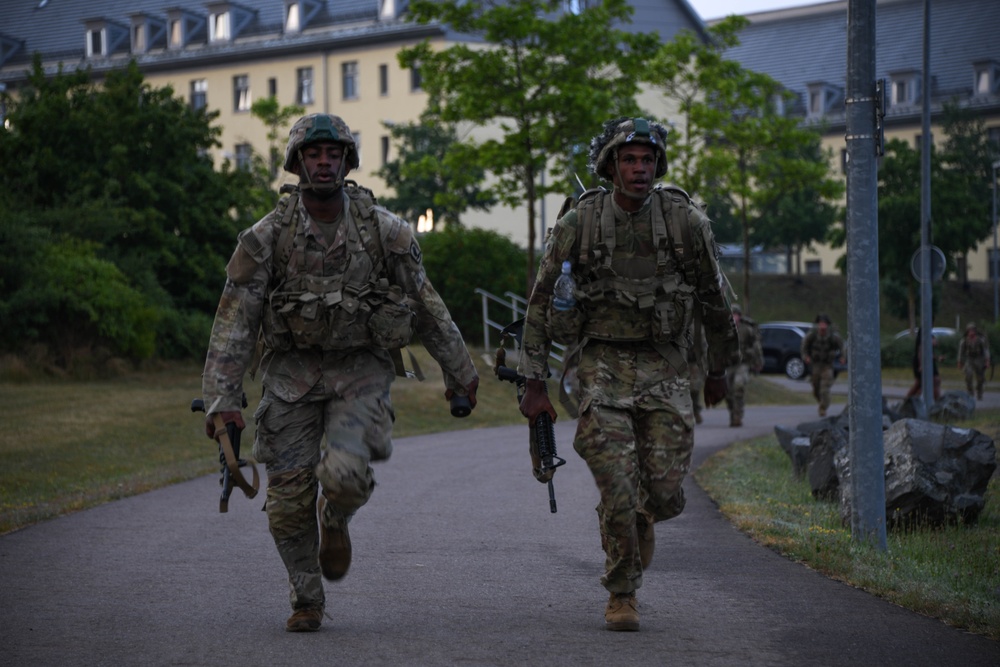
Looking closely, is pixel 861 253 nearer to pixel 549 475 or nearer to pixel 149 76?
pixel 549 475

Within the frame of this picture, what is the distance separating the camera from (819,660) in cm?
526

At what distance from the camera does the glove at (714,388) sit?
6625 mm

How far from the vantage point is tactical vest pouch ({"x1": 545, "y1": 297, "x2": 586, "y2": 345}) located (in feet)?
20.7

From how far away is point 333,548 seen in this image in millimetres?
6047

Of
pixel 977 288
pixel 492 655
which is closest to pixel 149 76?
pixel 977 288

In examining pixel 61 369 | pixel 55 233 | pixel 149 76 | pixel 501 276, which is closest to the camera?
pixel 61 369

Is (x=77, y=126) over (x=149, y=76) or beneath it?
beneath

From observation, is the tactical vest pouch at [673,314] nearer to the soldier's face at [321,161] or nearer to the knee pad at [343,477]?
the knee pad at [343,477]

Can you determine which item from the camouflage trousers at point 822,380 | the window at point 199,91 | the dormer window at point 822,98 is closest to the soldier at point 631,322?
the camouflage trousers at point 822,380

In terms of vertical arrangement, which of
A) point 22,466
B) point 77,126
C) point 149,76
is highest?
point 149,76

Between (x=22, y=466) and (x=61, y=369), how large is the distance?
9620 millimetres

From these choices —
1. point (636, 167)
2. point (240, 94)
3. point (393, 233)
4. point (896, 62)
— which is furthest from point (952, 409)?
point (896, 62)

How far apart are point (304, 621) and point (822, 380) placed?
60.0ft

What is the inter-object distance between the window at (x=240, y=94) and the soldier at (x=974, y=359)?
44.0 meters
